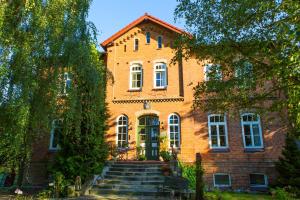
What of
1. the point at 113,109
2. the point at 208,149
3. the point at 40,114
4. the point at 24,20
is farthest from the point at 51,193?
the point at 208,149

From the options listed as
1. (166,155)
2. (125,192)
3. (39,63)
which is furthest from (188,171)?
(39,63)

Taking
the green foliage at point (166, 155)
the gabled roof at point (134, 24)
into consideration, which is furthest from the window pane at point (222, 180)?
the gabled roof at point (134, 24)

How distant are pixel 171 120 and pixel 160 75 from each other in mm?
3217

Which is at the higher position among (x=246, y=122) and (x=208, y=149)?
(x=246, y=122)

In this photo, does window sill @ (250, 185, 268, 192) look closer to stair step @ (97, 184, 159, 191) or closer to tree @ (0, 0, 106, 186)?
stair step @ (97, 184, 159, 191)

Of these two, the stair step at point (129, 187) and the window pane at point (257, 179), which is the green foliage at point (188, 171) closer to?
the stair step at point (129, 187)

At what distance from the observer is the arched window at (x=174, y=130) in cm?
1667

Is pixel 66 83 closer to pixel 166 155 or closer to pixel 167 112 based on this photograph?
pixel 166 155

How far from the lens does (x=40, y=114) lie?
345 inches

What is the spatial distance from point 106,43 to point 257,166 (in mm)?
12732

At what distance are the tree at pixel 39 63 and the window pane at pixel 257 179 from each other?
10636 mm

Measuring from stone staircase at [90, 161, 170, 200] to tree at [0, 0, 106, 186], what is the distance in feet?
12.5

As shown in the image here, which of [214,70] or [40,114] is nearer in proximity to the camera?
[40,114]

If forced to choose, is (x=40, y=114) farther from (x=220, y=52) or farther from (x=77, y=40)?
(x=220, y=52)
